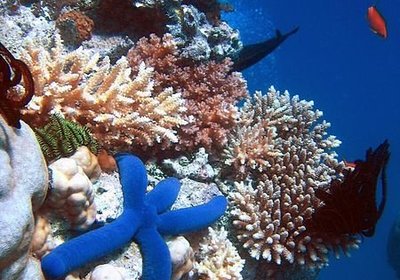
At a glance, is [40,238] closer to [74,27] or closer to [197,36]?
[74,27]

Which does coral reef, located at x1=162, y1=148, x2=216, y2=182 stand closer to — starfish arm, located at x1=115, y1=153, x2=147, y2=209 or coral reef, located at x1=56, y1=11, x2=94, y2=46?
starfish arm, located at x1=115, y1=153, x2=147, y2=209

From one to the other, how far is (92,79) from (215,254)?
1.95m

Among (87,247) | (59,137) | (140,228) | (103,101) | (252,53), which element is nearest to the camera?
(87,247)

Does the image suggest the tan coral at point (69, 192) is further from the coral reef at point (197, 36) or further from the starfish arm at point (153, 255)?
the coral reef at point (197, 36)

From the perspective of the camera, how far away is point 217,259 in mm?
4012

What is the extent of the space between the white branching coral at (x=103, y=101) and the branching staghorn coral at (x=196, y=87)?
334 millimetres

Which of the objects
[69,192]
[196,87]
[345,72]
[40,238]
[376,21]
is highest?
[345,72]

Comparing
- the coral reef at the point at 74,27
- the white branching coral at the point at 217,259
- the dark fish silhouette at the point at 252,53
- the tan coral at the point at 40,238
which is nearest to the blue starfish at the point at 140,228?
the tan coral at the point at 40,238

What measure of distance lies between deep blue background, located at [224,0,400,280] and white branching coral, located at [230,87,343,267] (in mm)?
29500

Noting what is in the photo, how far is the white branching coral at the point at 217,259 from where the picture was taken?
3.97 meters

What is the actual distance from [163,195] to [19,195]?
1358mm

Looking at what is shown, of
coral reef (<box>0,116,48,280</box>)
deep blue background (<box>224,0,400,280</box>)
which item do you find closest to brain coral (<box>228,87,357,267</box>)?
coral reef (<box>0,116,48,280</box>)

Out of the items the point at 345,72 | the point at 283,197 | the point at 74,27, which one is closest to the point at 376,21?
the point at 283,197

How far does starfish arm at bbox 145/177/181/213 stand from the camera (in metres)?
3.58
